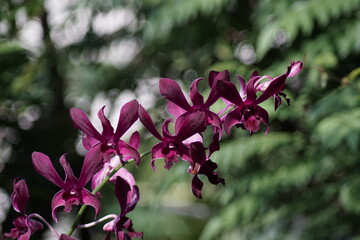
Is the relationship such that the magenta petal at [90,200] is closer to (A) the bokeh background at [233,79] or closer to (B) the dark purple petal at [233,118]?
(B) the dark purple petal at [233,118]

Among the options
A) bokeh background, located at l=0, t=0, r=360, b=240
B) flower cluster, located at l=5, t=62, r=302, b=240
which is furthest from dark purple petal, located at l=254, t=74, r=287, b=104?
bokeh background, located at l=0, t=0, r=360, b=240

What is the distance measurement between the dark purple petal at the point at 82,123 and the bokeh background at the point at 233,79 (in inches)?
30.9

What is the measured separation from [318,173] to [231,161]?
36 cm

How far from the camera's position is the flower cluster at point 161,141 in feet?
2.06

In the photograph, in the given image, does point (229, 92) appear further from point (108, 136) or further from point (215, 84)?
point (108, 136)

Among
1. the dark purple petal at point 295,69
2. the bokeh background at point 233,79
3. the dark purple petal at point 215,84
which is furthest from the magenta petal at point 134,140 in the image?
the bokeh background at point 233,79

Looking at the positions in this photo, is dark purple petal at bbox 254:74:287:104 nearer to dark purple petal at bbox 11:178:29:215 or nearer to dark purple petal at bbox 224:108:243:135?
dark purple petal at bbox 224:108:243:135

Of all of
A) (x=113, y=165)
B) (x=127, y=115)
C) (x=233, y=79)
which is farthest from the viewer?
(x=233, y=79)

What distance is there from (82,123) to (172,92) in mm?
111

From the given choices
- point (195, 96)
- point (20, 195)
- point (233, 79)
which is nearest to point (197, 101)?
point (195, 96)

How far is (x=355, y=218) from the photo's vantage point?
2.19 metres

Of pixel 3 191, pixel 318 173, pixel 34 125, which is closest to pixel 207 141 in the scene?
pixel 318 173

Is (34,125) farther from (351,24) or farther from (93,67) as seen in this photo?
(351,24)

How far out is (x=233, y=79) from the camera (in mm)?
2408
